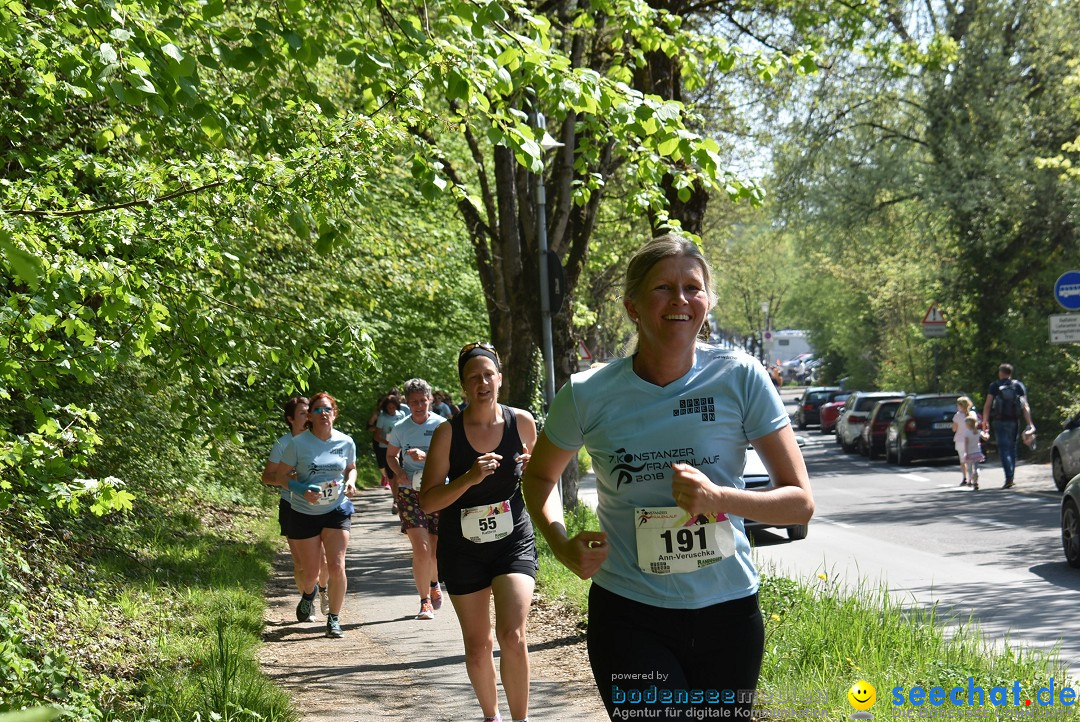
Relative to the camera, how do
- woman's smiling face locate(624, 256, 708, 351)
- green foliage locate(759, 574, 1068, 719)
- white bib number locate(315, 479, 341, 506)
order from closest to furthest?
1. woman's smiling face locate(624, 256, 708, 351)
2. green foliage locate(759, 574, 1068, 719)
3. white bib number locate(315, 479, 341, 506)

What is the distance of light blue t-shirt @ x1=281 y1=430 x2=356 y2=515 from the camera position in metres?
10.1

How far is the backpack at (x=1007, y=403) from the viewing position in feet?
71.7

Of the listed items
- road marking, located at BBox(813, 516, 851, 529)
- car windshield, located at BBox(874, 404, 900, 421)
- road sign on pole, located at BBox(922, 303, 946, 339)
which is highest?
road sign on pole, located at BBox(922, 303, 946, 339)

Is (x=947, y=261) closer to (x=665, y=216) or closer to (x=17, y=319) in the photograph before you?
(x=665, y=216)

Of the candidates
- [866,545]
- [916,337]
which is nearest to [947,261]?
[916,337]

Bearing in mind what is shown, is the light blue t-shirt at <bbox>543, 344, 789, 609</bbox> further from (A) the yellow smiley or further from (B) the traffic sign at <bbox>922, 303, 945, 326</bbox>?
(B) the traffic sign at <bbox>922, 303, 945, 326</bbox>

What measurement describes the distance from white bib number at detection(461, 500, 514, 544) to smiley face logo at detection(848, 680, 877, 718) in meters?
1.84

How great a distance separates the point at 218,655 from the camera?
7738 millimetres

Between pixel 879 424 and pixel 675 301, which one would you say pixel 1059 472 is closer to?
pixel 879 424

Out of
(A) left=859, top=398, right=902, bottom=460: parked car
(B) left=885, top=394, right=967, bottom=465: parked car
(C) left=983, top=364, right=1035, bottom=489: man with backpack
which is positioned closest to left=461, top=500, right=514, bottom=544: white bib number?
(C) left=983, top=364, right=1035, bottom=489: man with backpack

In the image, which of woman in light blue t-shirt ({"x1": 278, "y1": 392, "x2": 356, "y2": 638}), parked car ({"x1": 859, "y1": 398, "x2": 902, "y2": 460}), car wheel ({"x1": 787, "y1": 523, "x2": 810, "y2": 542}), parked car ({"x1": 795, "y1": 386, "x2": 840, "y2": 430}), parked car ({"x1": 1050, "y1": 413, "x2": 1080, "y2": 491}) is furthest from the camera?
parked car ({"x1": 795, "y1": 386, "x2": 840, "y2": 430})

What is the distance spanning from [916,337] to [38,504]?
4320 cm

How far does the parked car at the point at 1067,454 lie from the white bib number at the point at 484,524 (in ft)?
50.9

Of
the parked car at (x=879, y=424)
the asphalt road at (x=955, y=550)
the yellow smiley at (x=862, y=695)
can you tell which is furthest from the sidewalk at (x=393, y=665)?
the parked car at (x=879, y=424)
